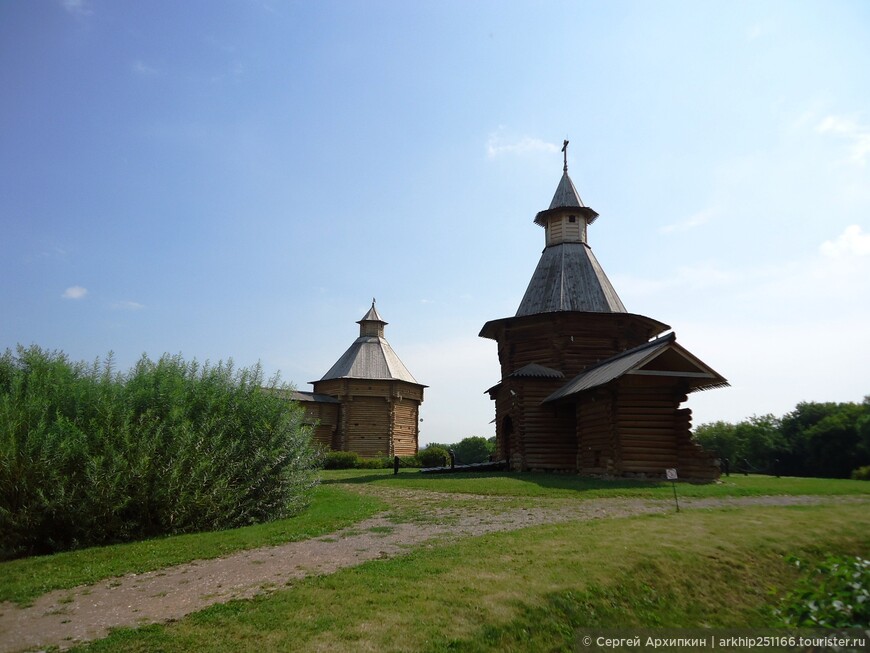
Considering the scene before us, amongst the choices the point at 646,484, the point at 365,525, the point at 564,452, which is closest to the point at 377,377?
the point at 564,452

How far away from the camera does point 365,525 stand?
41.2ft

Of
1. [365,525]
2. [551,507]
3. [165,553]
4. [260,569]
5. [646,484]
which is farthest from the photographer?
[646,484]

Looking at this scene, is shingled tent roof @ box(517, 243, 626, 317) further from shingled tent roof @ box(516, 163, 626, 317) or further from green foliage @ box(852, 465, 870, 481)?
green foliage @ box(852, 465, 870, 481)

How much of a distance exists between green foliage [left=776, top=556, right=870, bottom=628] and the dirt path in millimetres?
6525

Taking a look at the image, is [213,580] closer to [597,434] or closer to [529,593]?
[529,593]

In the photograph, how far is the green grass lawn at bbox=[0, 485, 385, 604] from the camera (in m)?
8.77

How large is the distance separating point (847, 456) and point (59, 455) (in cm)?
4313

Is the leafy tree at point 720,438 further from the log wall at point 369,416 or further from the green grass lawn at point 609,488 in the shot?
the green grass lawn at point 609,488

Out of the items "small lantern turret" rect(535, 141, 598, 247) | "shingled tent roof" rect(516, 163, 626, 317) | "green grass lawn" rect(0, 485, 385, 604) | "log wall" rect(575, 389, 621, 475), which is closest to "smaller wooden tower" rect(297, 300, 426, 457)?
"shingled tent roof" rect(516, 163, 626, 317)

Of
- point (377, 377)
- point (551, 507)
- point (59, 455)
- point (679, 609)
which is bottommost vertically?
point (679, 609)

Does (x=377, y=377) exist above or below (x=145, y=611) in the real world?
above

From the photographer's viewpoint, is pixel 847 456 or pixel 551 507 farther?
pixel 847 456

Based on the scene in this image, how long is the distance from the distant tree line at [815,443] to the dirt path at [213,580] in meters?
23.2

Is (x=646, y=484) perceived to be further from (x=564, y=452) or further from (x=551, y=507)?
(x=564, y=452)
